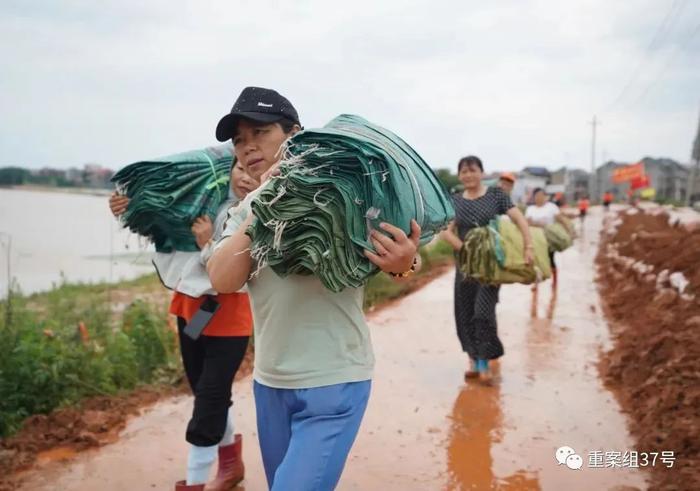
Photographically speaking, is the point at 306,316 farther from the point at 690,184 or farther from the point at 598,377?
the point at 690,184

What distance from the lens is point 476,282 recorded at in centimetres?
539

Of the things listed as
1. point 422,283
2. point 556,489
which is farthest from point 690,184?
point 556,489

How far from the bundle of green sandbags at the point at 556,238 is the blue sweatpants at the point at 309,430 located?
7553 millimetres

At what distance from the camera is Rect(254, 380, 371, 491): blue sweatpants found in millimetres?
1877

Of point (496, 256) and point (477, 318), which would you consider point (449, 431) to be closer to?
point (477, 318)

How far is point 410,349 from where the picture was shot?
6602mm

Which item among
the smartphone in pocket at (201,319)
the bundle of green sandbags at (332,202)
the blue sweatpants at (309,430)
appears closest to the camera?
the bundle of green sandbags at (332,202)

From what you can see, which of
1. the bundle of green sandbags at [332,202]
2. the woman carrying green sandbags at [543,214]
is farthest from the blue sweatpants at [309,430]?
the woman carrying green sandbags at [543,214]

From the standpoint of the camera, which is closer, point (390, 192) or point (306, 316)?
point (390, 192)

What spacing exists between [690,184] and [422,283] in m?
28.9

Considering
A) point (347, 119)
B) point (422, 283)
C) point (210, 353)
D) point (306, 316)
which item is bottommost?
point (422, 283)

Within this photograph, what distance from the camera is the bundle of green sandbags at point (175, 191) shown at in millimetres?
2969

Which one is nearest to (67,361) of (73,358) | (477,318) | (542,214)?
(73,358)

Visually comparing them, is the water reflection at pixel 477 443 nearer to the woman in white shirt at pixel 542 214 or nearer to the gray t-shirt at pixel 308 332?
the gray t-shirt at pixel 308 332
